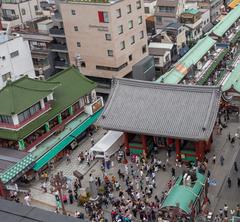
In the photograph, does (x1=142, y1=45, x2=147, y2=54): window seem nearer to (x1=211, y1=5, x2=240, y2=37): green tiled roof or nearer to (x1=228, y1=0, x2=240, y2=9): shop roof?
(x1=211, y1=5, x2=240, y2=37): green tiled roof

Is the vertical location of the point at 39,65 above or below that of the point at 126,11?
below

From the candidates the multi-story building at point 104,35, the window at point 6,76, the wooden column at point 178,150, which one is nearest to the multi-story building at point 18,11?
the multi-story building at point 104,35

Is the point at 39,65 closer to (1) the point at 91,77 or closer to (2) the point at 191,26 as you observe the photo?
(1) the point at 91,77

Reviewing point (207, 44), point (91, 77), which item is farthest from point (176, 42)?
point (91, 77)

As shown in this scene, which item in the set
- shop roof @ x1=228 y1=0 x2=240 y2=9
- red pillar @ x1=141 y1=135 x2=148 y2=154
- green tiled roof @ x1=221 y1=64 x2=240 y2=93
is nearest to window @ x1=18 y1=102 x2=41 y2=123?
red pillar @ x1=141 y1=135 x2=148 y2=154

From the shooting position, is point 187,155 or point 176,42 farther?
→ point 176,42

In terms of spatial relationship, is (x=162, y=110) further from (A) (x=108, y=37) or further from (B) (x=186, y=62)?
(B) (x=186, y=62)

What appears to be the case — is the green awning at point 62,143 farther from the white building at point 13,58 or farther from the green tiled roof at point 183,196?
the green tiled roof at point 183,196
